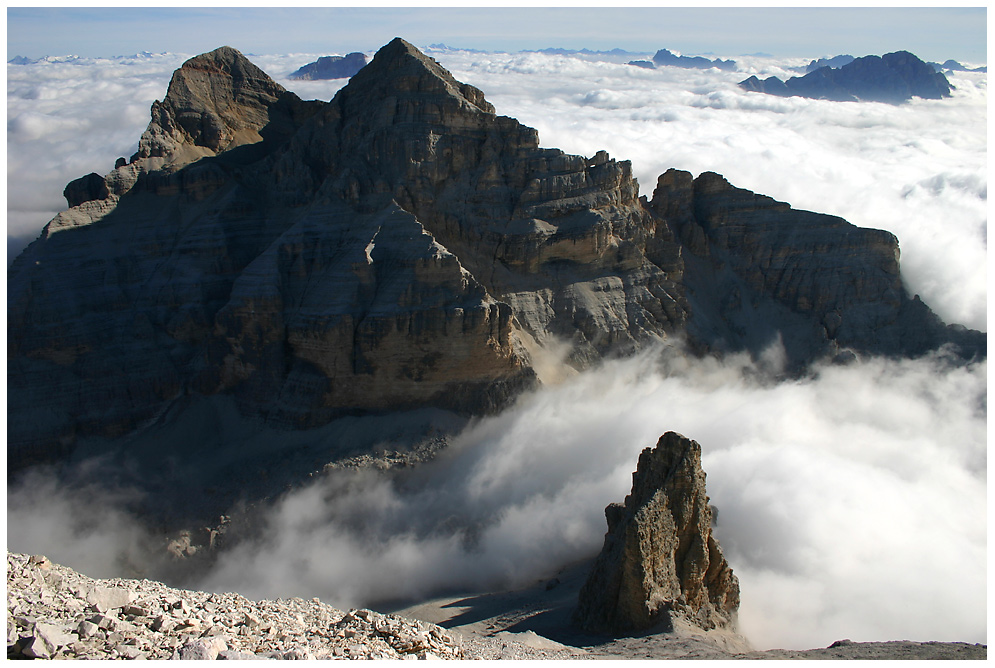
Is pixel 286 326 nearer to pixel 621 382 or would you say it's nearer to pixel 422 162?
pixel 422 162

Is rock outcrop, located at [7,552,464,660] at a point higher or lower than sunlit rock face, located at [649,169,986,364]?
lower

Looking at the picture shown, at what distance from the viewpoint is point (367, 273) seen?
53.7 meters

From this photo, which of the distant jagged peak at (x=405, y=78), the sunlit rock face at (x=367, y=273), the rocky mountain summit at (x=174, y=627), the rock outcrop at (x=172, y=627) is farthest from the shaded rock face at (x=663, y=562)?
the distant jagged peak at (x=405, y=78)

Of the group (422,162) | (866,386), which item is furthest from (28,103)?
(866,386)

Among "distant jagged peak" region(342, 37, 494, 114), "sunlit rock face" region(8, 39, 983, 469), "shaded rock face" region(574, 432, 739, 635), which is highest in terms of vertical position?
"distant jagged peak" region(342, 37, 494, 114)

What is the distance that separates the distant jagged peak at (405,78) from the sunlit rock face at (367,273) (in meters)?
0.18

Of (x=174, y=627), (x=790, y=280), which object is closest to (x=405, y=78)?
(x=790, y=280)

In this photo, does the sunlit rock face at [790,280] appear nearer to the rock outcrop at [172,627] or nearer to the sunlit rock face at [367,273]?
the sunlit rock face at [367,273]

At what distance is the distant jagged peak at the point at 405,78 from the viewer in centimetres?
5978

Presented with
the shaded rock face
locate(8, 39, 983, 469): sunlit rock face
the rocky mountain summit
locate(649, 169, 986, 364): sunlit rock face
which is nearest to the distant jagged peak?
locate(8, 39, 983, 469): sunlit rock face

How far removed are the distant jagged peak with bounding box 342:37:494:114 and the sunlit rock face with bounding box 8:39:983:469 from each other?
181 mm

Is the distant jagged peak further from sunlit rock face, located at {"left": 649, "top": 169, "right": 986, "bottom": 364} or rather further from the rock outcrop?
the rock outcrop

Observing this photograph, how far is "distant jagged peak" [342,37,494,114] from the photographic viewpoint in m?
59.8

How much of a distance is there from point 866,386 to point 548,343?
29.0 m
